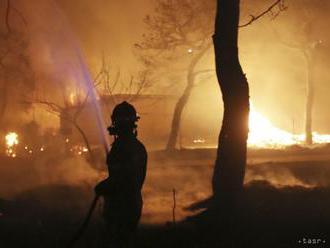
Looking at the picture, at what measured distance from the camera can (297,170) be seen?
55.1ft

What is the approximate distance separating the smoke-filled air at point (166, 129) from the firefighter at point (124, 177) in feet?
0.05

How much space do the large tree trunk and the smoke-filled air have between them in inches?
0.9

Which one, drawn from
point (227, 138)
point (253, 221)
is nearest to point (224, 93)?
point (227, 138)

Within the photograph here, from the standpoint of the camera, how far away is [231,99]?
826 centimetres

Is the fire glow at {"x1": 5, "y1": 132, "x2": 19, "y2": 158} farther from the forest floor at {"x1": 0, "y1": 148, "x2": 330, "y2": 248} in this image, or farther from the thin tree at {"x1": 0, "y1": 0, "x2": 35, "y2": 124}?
the forest floor at {"x1": 0, "y1": 148, "x2": 330, "y2": 248}

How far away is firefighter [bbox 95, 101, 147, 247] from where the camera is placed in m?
4.95

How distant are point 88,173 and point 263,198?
9213 mm

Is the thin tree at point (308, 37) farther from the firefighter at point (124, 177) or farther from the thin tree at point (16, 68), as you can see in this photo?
the firefighter at point (124, 177)

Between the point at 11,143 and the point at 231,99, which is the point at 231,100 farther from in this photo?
the point at 11,143

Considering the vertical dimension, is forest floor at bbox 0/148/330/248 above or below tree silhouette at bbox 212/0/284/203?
below

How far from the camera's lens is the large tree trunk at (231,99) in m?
8.23

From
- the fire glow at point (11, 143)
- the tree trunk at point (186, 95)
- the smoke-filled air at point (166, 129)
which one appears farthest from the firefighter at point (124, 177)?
the fire glow at point (11, 143)

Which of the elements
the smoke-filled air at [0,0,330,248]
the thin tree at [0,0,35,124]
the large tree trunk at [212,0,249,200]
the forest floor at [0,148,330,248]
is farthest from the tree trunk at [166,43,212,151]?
the large tree trunk at [212,0,249,200]

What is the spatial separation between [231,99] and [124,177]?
12.5ft
